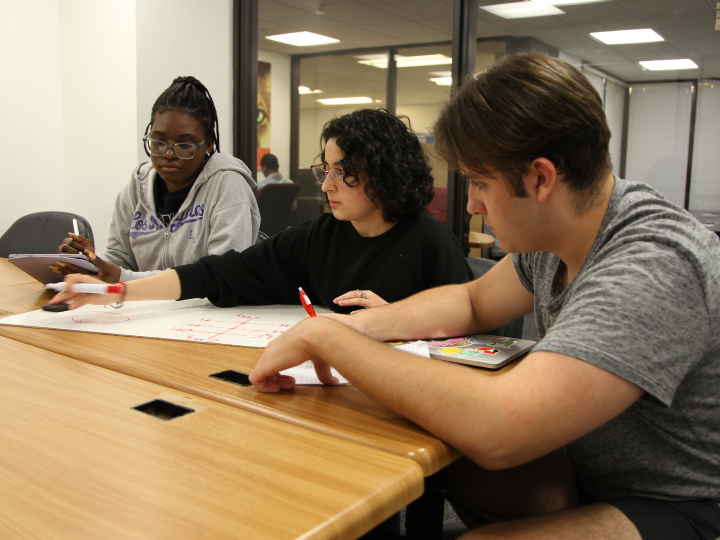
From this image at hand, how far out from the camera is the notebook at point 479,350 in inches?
43.1

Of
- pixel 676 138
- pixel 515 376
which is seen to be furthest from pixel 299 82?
pixel 515 376

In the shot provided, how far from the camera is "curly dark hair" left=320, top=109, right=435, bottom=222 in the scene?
166cm

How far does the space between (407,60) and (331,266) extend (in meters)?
3.12

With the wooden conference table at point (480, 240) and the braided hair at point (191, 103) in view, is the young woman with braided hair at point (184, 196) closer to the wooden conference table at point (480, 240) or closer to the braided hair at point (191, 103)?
the braided hair at point (191, 103)

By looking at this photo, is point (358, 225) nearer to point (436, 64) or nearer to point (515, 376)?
point (515, 376)

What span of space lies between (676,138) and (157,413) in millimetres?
3081

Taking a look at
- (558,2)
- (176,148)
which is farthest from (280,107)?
(176,148)

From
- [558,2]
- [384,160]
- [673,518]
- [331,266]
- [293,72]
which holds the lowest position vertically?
[673,518]

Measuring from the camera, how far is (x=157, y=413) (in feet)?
3.02

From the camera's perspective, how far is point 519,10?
11.1 ft

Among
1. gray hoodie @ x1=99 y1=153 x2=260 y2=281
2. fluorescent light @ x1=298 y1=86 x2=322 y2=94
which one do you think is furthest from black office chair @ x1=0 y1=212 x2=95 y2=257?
fluorescent light @ x1=298 y1=86 x2=322 y2=94

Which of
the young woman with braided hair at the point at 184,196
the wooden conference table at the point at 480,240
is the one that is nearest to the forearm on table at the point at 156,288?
Result: the young woman with braided hair at the point at 184,196

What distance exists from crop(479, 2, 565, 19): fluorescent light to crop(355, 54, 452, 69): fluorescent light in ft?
1.60

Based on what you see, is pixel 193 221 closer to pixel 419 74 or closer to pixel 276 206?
pixel 276 206
